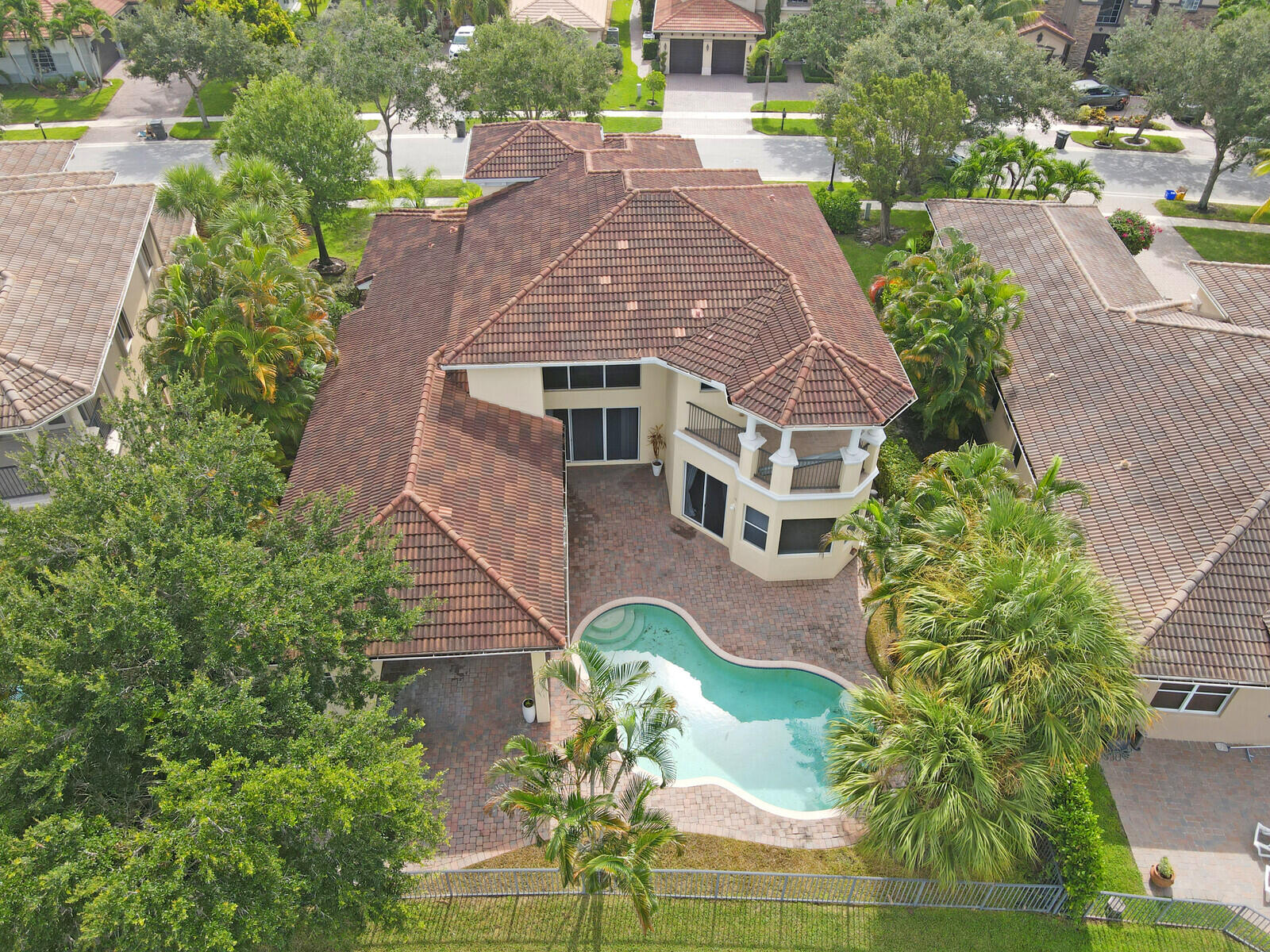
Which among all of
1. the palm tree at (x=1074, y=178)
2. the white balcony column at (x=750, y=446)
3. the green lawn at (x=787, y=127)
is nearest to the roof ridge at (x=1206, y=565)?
the white balcony column at (x=750, y=446)

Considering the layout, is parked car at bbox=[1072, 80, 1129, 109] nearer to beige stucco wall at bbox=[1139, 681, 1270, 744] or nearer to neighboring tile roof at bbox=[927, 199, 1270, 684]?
neighboring tile roof at bbox=[927, 199, 1270, 684]

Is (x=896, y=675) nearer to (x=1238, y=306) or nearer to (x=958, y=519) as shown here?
(x=958, y=519)

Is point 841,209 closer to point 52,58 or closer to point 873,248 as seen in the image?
point 873,248

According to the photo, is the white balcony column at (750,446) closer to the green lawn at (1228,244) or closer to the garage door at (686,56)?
the green lawn at (1228,244)

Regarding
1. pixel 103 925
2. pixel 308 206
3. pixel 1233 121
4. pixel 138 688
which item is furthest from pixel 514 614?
pixel 1233 121

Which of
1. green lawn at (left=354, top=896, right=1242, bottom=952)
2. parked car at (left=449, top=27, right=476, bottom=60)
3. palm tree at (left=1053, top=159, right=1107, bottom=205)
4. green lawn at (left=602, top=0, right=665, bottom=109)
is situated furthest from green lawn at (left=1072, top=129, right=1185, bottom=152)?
green lawn at (left=354, top=896, right=1242, bottom=952)

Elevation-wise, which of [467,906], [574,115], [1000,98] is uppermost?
[1000,98]
